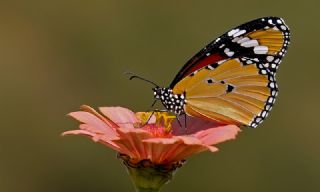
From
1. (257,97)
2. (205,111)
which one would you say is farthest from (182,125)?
(257,97)

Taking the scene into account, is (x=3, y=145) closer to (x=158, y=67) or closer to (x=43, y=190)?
(x=43, y=190)

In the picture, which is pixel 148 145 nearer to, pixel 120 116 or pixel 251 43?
pixel 120 116

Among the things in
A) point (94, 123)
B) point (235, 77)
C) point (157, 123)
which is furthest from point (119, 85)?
point (94, 123)

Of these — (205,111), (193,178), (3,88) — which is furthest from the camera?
(3,88)

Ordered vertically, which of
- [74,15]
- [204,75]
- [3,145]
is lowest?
[3,145]

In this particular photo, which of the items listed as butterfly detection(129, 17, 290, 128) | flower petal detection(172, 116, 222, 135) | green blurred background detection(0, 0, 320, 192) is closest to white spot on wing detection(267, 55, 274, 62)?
butterfly detection(129, 17, 290, 128)

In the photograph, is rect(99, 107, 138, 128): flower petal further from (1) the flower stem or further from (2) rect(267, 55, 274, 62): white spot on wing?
(2) rect(267, 55, 274, 62): white spot on wing
